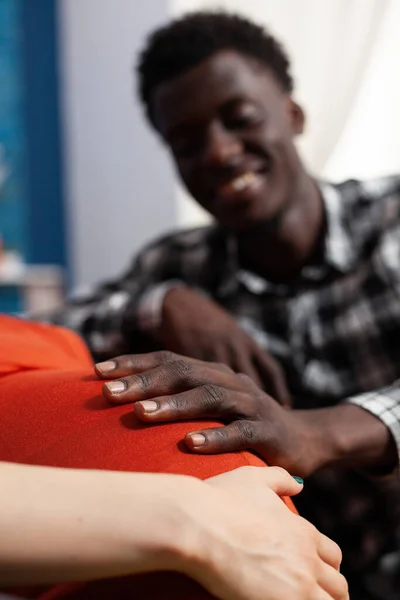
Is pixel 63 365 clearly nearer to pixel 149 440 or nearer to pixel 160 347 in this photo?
pixel 149 440

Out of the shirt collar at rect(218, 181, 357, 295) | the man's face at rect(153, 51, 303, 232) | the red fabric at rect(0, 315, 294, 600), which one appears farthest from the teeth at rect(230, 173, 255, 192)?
the red fabric at rect(0, 315, 294, 600)

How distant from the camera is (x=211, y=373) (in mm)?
612

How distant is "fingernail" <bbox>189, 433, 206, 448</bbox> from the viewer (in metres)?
0.53

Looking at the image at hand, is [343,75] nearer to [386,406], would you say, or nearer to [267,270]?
[267,270]

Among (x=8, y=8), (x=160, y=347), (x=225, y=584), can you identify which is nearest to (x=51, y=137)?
(x=8, y=8)

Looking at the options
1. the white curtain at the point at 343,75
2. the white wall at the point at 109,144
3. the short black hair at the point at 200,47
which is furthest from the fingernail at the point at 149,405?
the white wall at the point at 109,144

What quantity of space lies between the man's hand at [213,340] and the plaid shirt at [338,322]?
66 millimetres

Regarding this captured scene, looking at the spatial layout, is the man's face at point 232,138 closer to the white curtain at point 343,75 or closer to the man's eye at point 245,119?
the man's eye at point 245,119

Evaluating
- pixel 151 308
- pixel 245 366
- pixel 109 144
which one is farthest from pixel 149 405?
pixel 109 144

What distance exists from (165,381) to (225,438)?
72 millimetres

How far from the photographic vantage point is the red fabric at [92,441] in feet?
1.50

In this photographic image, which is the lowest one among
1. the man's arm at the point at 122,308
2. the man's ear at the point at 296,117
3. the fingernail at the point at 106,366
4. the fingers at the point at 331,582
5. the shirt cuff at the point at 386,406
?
the man's arm at the point at 122,308

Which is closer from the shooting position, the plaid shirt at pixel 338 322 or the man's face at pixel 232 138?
the plaid shirt at pixel 338 322

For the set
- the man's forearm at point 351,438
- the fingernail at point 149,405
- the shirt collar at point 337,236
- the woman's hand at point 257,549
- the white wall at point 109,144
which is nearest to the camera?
the woman's hand at point 257,549
